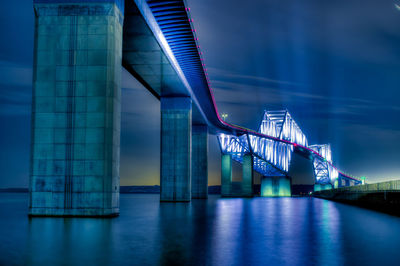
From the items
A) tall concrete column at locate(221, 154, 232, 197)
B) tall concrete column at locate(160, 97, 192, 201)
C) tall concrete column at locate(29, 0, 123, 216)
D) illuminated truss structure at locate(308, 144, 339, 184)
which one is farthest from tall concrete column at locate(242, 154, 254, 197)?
tall concrete column at locate(29, 0, 123, 216)

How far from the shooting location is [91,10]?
19656mm

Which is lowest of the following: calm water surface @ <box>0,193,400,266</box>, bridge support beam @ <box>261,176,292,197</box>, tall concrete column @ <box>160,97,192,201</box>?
bridge support beam @ <box>261,176,292,197</box>

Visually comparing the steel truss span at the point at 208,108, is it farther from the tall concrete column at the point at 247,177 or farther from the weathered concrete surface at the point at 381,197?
the weathered concrete surface at the point at 381,197

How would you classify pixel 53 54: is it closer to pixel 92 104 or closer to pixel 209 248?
pixel 92 104

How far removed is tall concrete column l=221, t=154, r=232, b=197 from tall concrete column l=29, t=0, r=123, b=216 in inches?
2643

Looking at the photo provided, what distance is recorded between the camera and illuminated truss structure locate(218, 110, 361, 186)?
9150 centimetres

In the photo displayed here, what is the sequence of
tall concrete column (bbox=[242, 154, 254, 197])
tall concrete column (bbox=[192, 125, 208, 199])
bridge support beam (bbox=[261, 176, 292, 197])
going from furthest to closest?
1. bridge support beam (bbox=[261, 176, 292, 197])
2. tall concrete column (bbox=[242, 154, 254, 197])
3. tall concrete column (bbox=[192, 125, 208, 199])

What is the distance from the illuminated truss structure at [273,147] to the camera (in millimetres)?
91500

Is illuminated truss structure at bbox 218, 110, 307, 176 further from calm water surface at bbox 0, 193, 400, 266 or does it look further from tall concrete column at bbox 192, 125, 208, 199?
calm water surface at bbox 0, 193, 400, 266

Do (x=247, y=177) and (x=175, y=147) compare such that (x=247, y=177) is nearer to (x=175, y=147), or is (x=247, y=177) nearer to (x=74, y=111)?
(x=175, y=147)

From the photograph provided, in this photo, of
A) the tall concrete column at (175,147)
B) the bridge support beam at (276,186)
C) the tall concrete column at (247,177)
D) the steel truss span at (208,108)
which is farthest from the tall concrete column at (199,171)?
the bridge support beam at (276,186)

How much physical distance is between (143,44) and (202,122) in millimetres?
36061

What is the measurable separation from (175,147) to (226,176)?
4360 cm

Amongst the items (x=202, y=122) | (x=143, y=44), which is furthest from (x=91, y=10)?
(x=202, y=122)
